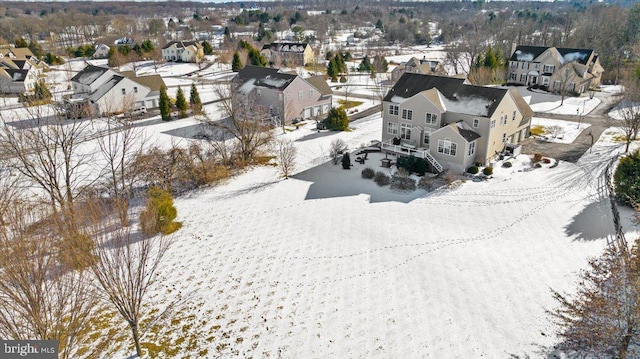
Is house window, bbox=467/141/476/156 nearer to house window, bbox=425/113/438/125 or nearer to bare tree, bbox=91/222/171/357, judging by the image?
house window, bbox=425/113/438/125

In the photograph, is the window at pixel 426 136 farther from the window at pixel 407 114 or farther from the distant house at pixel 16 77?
the distant house at pixel 16 77

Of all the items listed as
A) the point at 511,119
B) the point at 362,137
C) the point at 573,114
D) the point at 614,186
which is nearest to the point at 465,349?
the point at 614,186

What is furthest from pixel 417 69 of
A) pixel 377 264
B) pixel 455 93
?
pixel 377 264

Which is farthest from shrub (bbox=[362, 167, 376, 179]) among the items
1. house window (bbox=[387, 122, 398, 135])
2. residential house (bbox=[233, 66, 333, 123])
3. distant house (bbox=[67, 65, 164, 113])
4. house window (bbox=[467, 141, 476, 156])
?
distant house (bbox=[67, 65, 164, 113])

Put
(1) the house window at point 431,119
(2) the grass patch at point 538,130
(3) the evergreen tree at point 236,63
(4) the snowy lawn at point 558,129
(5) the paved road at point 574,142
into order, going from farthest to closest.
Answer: (3) the evergreen tree at point 236,63
(2) the grass patch at point 538,130
(4) the snowy lawn at point 558,129
(5) the paved road at point 574,142
(1) the house window at point 431,119

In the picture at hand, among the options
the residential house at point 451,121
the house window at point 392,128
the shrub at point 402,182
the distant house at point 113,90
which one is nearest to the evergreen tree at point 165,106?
the distant house at point 113,90
